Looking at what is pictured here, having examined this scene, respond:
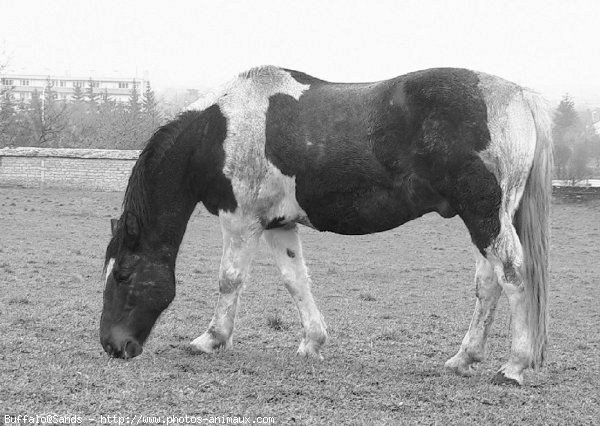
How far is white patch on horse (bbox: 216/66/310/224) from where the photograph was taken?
5.79 m

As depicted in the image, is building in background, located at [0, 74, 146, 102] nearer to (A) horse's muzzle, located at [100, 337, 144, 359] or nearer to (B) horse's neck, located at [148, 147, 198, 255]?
(B) horse's neck, located at [148, 147, 198, 255]

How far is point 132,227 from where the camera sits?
19.0ft

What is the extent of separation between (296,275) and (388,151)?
1.44 meters

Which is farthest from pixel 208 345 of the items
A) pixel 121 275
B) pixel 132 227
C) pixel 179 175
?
pixel 179 175

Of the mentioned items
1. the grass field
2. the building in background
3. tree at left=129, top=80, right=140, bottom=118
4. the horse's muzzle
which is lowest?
the grass field

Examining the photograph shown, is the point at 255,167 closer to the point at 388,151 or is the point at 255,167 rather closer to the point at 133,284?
the point at 388,151

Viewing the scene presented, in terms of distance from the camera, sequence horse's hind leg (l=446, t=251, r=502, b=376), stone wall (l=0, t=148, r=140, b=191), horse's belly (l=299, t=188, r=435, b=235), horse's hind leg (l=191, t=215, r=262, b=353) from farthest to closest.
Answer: stone wall (l=0, t=148, r=140, b=191)
horse's hind leg (l=191, t=215, r=262, b=353)
horse's hind leg (l=446, t=251, r=502, b=376)
horse's belly (l=299, t=188, r=435, b=235)

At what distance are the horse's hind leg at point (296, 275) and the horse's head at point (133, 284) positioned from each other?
0.92 meters

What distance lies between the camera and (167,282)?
5859mm

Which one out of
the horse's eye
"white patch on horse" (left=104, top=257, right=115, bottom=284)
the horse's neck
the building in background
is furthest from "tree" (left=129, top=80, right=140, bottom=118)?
the building in background

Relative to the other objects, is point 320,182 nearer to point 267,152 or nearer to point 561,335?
point 267,152

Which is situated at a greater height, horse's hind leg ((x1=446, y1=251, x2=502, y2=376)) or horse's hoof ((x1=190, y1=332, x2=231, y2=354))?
horse's hind leg ((x1=446, y1=251, x2=502, y2=376))

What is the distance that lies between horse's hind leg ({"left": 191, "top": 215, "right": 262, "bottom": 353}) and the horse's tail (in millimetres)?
2093

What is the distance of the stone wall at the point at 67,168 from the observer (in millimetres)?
28672
